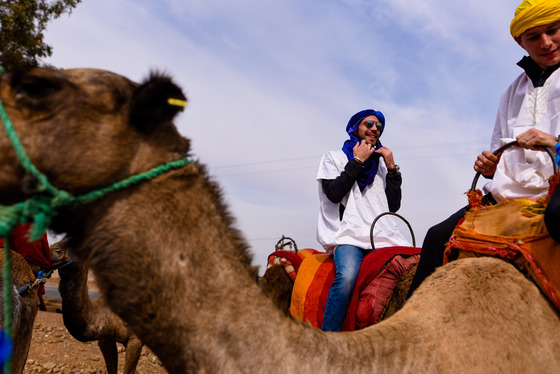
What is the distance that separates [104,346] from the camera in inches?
282

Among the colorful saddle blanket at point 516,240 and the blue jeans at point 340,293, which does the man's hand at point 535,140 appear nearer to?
the colorful saddle blanket at point 516,240

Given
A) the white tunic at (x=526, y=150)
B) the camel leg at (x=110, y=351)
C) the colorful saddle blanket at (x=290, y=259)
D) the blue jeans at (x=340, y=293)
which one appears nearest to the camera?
the white tunic at (x=526, y=150)

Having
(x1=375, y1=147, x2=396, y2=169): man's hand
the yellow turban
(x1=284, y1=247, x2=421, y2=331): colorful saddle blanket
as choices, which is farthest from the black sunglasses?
the yellow turban

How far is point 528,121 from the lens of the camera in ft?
9.56

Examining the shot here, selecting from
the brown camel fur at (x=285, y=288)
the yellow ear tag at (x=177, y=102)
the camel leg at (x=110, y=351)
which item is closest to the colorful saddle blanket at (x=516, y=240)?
the brown camel fur at (x=285, y=288)

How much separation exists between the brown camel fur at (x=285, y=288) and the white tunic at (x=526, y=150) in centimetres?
115

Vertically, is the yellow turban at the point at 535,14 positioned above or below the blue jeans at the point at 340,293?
above

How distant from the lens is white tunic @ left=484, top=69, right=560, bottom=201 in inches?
104

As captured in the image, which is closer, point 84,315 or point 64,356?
point 84,315

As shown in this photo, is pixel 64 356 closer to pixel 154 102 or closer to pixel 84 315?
pixel 84 315

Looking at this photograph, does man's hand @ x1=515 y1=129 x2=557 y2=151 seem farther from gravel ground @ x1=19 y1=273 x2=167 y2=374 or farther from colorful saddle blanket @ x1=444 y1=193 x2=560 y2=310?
gravel ground @ x1=19 y1=273 x2=167 y2=374

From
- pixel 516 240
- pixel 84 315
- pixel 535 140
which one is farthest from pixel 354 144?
pixel 84 315

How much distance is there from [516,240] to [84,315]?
5.80 meters

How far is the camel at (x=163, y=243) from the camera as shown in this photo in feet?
5.53
